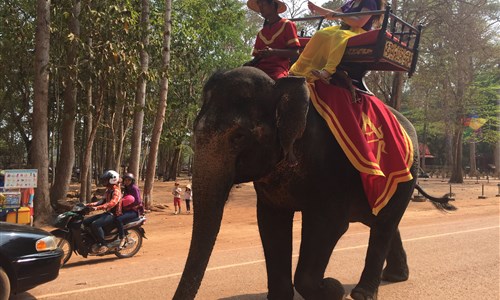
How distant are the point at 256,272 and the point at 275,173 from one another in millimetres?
3387

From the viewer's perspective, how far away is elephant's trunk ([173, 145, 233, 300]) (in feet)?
8.52

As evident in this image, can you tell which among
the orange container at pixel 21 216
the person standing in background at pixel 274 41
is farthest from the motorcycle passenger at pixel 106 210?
the person standing in background at pixel 274 41

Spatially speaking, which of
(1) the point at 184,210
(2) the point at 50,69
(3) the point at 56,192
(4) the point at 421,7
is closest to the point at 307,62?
(2) the point at 50,69

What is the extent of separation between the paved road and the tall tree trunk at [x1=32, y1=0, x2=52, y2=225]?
13.1 ft

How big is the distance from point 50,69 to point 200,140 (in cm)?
1039

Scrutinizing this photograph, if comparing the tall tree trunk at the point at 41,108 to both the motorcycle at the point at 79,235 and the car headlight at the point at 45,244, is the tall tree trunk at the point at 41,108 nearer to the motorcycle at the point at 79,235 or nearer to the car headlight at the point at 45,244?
the motorcycle at the point at 79,235

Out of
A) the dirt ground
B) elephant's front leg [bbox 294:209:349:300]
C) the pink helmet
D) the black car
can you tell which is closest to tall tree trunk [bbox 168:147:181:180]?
the dirt ground

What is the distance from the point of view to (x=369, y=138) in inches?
155

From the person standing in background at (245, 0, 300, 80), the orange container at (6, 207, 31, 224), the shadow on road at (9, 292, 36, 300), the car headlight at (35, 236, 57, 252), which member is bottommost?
the shadow on road at (9, 292, 36, 300)

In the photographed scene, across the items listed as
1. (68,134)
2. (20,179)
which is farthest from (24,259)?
(68,134)

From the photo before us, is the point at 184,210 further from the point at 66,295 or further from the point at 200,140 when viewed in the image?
the point at 200,140

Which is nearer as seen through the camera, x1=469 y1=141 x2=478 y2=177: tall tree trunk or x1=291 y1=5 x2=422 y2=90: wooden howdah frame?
x1=291 y1=5 x2=422 y2=90: wooden howdah frame

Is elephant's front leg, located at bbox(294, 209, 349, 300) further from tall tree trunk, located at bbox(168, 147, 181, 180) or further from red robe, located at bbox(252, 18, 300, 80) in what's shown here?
tall tree trunk, located at bbox(168, 147, 181, 180)

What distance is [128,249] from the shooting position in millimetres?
8688
